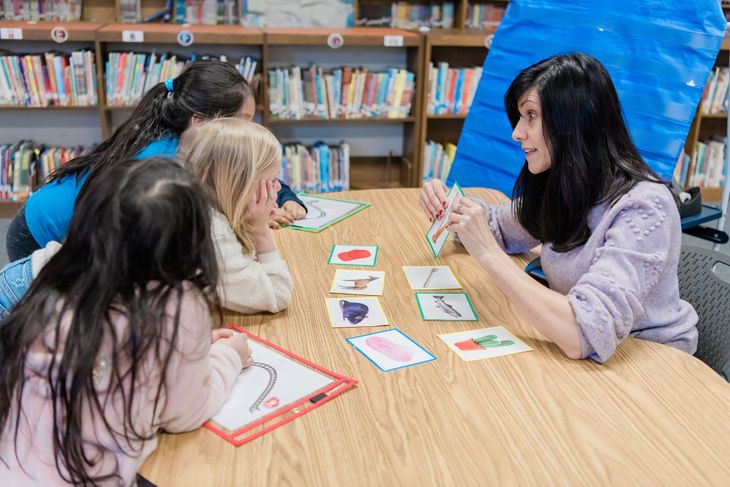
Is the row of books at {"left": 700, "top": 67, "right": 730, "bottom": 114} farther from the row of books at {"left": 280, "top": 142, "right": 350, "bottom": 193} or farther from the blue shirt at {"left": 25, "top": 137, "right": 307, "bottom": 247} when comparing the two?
the blue shirt at {"left": 25, "top": 137, "right": 307, "bottom": 247}

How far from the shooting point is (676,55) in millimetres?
2301

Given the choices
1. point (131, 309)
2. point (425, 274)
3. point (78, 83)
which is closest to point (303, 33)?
point (78, 83)

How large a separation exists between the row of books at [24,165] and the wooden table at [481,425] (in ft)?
10.2

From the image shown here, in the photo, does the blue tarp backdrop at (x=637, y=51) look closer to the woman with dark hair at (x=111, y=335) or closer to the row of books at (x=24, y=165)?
the woman with dark hair at (x=111, y=335)

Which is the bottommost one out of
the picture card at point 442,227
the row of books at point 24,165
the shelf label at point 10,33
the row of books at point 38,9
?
the row of books at point 24,165

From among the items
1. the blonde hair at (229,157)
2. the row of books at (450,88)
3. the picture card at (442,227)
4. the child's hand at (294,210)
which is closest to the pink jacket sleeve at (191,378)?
the blonde hair at (229,157)

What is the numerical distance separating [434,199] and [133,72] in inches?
105

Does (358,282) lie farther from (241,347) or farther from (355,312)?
(241,347)

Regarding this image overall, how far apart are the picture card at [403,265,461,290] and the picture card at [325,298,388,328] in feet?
0.51

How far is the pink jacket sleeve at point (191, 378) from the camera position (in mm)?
1048

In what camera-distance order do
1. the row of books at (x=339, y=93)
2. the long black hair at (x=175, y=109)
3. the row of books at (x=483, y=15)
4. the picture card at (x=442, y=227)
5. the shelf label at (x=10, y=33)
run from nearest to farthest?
the picture card at (x=442, y=227)
the long black hair at (x=175, y=109)
the shelf label at (x=10, y=33)
the row of books at (x=339, y=93)
the row of books at (x=483, y=15)

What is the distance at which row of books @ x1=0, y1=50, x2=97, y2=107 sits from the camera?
3910 millimetres

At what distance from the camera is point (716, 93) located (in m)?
4.80

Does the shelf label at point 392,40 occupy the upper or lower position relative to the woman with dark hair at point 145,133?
upper
